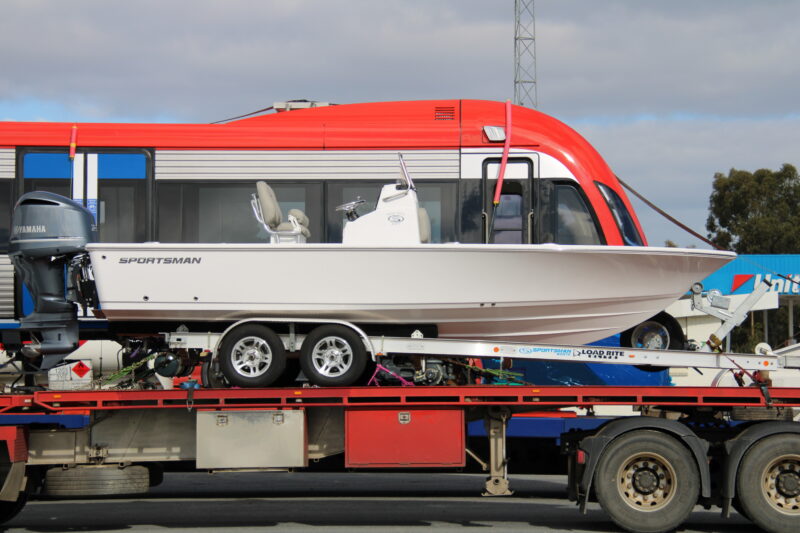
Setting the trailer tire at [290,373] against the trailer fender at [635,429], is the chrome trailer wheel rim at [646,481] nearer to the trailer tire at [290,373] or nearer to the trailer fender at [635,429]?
the trailer fender at [635,429]

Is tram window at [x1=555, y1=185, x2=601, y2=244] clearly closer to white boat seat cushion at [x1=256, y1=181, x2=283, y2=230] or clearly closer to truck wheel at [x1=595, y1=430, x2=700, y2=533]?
truck wheel at [x1=595, y1=430, x2=700, y2=533]

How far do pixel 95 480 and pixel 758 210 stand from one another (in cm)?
4167

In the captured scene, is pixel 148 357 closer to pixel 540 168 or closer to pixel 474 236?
pixel 474 236

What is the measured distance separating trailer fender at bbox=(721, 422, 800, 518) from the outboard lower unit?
5487 millimetres

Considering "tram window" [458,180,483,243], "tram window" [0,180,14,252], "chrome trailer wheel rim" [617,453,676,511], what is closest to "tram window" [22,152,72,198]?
"tram window" [0,180,14,252]

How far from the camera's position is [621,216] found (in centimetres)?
972

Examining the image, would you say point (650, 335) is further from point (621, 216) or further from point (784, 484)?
point (784, 484)

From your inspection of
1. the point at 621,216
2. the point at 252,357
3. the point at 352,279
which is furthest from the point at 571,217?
the point at 252,357

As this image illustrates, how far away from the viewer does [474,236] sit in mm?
9648

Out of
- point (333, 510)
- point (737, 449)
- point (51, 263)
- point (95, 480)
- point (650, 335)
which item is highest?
point (51, 263)

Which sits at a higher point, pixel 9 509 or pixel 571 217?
pixel 571 217

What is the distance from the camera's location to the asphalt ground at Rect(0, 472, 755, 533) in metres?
8.85

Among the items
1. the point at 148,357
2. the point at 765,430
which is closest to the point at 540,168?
the point at 765,430

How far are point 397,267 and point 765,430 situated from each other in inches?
127
